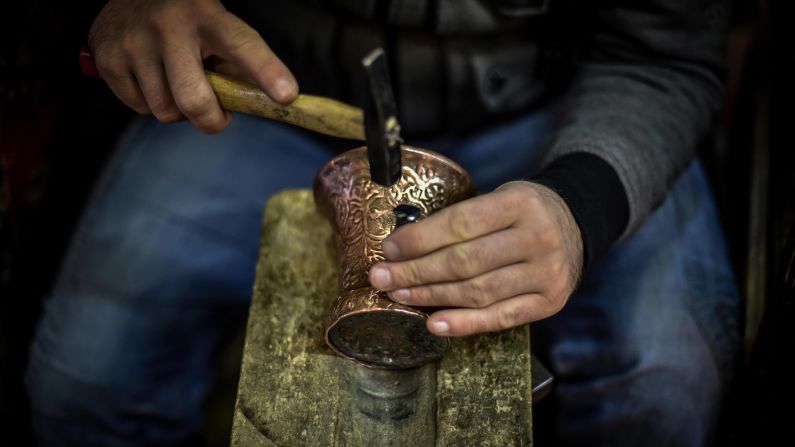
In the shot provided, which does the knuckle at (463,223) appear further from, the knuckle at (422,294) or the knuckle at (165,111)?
the knuckle at (165,111)

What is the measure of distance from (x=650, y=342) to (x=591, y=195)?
0.28m

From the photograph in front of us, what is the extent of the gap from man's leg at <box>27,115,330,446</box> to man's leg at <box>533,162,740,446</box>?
47 cm

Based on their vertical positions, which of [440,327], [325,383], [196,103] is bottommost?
[325,383]

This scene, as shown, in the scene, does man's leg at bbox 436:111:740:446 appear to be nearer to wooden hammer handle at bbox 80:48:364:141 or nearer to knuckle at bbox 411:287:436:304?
knuckle at bbox 411:287:436:304

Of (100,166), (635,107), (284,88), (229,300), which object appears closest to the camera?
(284,88)

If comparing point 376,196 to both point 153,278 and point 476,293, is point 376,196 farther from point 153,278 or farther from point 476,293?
point 153,278

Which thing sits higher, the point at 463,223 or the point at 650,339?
the point at 463,223

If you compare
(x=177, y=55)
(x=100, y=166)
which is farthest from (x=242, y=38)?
(x=100, y=166)

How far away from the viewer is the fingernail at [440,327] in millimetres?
812

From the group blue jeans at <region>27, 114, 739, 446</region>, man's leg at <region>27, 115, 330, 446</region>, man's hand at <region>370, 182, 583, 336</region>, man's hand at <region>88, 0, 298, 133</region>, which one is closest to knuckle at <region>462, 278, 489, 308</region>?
man's hand at <region>370, 182, 583, 336</region>

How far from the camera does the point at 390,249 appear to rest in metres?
0.83

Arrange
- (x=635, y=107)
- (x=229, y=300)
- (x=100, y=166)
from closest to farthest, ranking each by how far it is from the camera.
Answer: (x=635, y=107), (x=229, y=300), (x=100, y=166)

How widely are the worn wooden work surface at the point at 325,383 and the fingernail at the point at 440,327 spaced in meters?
0.12

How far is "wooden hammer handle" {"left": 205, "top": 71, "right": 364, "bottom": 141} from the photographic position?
807 millimetres
